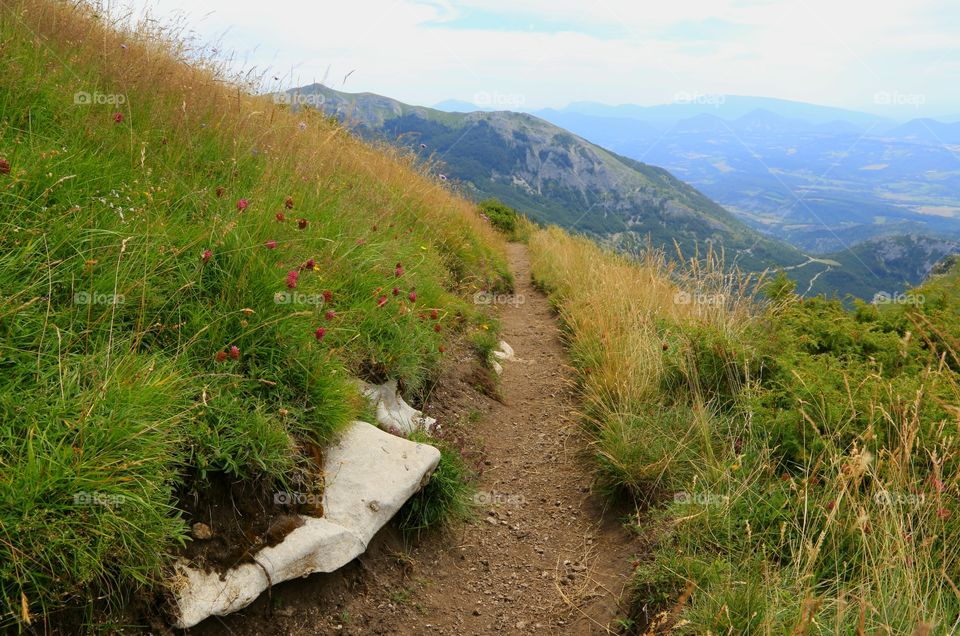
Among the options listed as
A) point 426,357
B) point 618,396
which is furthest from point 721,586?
point 426,357

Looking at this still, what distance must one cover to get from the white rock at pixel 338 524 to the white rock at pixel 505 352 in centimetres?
363

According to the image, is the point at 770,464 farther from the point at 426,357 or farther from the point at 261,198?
the point at 261,198

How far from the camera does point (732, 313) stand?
574 cm

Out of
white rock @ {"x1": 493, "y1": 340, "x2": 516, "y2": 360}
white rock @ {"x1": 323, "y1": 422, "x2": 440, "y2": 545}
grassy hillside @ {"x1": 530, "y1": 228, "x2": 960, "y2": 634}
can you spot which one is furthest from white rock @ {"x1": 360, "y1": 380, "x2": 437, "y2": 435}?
white rock @ {"x1": 493, "y1": 340, "x2": 516, "y2": 360}

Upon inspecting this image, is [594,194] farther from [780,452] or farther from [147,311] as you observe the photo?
[147,311]

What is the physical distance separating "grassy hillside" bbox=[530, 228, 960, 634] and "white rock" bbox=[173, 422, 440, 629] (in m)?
1.49

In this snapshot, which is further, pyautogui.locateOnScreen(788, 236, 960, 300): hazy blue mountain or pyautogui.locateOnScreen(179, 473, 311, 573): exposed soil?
pyautogui.locateOnScreen(788, 236, 960, 300): hazy blue mountain

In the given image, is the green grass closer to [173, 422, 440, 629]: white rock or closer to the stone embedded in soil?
[173, 422, 440, 629]: white rock

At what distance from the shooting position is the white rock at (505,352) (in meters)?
7.30

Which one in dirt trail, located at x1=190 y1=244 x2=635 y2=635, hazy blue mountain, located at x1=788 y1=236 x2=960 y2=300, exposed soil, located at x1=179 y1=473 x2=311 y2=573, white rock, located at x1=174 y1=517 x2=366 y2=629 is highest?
exposed soil, located at x1=179 y1=473 x2=311 y2=573

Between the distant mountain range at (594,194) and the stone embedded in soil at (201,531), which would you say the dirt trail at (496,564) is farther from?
the distant mountain range at (594,194)

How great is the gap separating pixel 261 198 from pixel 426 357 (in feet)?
6.19

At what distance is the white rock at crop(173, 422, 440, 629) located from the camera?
2.35 metres

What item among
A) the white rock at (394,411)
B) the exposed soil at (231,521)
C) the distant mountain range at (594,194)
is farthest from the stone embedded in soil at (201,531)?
the distant mountain range at (594,194)
